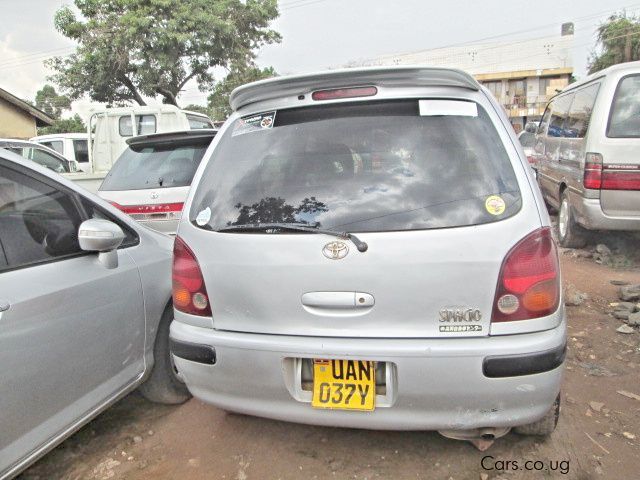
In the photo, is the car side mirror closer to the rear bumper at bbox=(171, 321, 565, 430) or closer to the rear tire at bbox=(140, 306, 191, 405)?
the rear tire at bbox=(140, 306, 191, 405)

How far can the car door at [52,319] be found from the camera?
77.5 inches

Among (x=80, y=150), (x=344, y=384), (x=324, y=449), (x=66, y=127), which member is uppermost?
(x=66, y=127)

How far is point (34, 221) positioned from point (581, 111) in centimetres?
573

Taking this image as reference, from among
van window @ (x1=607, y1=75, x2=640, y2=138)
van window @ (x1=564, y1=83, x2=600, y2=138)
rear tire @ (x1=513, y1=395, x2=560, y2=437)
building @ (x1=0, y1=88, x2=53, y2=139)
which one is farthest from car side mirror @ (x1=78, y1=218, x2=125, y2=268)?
building @ (x1=0, y1=88, x2=53, y2=139)

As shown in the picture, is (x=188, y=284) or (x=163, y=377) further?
(x=163, y=377)

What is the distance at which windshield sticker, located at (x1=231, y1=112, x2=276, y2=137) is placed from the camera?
230cm

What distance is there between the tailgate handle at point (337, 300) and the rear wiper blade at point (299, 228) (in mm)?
182

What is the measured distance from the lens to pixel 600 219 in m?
5.14

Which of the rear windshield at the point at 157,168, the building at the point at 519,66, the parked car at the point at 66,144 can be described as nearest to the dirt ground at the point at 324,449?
the rear windshield at the point at 157,168

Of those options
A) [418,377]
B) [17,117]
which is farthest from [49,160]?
[17,117]

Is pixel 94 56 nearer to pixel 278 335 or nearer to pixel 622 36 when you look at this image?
pixel 278 335

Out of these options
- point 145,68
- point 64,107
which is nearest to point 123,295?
point 145,68

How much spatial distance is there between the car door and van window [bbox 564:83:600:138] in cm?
496

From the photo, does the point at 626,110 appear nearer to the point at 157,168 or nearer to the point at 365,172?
the point at 365,172
